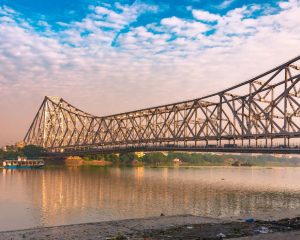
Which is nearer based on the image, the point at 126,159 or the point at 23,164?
the point at 23,164

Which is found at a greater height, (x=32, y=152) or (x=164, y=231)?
(x=32, y=152)

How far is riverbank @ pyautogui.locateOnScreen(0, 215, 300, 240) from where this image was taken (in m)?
22.5

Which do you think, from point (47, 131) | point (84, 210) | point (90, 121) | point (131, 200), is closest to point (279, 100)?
point (131, 200)

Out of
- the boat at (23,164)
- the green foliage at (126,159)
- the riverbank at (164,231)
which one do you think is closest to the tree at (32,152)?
the boat at (23,164)

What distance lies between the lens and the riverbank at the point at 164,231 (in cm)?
2255

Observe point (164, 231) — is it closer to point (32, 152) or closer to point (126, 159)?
point (32, 152)

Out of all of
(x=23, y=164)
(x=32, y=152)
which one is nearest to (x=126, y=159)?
(x=32, y=152)

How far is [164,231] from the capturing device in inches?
957

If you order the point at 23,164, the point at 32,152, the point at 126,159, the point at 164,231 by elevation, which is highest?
the point at 32,152

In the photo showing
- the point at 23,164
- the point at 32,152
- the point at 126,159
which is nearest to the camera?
the point at 23,164

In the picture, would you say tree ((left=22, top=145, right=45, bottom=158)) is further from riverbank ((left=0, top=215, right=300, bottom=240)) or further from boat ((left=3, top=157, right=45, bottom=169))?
riverbank ((left=0, top=215, right=300, bottom=240))

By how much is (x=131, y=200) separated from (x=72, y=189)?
13916 millimetres

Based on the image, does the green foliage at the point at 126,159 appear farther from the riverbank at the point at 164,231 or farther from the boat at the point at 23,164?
the riverbank at the point at 164,231

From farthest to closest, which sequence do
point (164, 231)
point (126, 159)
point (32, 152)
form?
1. point (126, 159)
2. point (32, 152)
3. point (164, 231)
